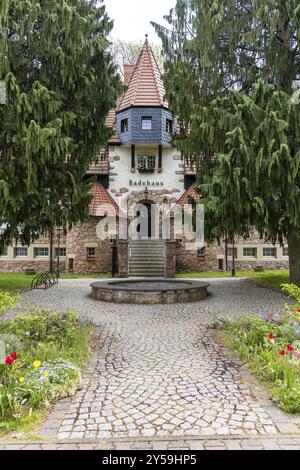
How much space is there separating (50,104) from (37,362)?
6888 mm

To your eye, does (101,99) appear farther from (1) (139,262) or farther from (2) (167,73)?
(1) (139,262)

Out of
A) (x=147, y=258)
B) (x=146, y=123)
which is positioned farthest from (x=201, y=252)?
(x=146, y=123)

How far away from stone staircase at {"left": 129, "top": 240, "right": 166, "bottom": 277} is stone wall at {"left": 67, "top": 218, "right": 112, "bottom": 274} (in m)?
1.43

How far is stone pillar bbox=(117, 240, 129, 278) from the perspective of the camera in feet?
52.9

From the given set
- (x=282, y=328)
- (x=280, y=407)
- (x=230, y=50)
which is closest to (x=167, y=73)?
(x=230, y=50)

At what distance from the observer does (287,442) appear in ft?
9.21

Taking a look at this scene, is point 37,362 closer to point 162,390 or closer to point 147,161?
point 162,390

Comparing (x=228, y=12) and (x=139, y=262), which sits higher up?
(x=228, y=12)

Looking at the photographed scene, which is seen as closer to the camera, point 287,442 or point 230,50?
point 287,442

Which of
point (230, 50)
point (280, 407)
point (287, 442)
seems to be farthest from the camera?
point (230, 50)

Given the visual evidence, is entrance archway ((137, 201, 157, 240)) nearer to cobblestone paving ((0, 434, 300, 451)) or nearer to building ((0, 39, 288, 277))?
building ((0, 39, 288, 277))

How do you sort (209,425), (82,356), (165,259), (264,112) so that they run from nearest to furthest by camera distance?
(209,425) → (82,356) → (264,112) → (165,259)

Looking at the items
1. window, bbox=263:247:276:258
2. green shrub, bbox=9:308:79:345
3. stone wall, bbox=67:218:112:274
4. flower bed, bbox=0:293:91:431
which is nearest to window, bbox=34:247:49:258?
stone wall, bbox=67:218:112:274

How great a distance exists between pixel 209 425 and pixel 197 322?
4.26 m
